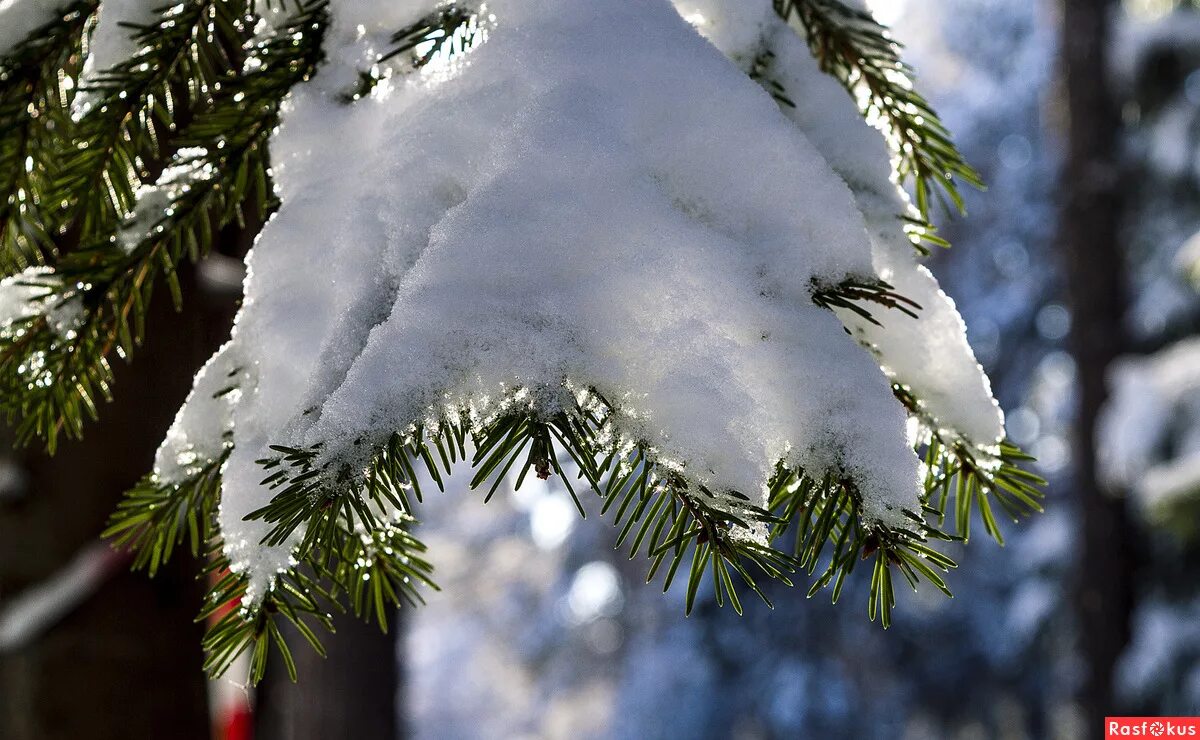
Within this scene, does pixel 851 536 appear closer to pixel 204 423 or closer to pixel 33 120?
pixel 204 423

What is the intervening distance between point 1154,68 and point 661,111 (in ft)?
28.6

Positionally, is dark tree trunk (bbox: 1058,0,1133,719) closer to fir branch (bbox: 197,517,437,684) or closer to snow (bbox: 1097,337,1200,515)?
snow (bbox: 1097,337,1200,515)

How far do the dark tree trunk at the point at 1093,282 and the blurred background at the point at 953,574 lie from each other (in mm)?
14

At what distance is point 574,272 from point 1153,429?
20.5ft

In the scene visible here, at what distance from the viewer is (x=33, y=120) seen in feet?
3.22

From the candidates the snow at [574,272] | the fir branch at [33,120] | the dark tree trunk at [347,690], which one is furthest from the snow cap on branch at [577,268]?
the dark tree trunk at [347,690]

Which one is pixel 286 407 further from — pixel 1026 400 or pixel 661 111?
pixel 1026 400

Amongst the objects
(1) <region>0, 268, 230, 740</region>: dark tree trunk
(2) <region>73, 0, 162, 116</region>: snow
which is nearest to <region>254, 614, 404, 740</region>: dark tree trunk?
(1) <region>0, 268, 230, 740</region>: dark tree trunk

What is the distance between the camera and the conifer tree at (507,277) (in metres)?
Result: 0.61

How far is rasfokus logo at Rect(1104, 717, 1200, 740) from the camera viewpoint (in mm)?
3611

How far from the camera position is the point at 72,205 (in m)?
0.98

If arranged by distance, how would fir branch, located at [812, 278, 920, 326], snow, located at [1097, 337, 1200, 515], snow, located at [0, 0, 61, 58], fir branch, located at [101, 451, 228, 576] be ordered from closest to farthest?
fir branch, located at [812, 278, 920, 326] → fir branch, located at [101, 451, 228, 576] → snow, located at [0, 0, 61, 58] → snow, located at [1097, 337, 1200, 515]

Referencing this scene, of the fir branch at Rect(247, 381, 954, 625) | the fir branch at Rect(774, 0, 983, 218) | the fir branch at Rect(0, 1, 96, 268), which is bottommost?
the fir branch at Rect(247, 381, 954, 625)

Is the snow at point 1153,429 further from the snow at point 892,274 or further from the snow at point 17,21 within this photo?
the snow at point 17,21
